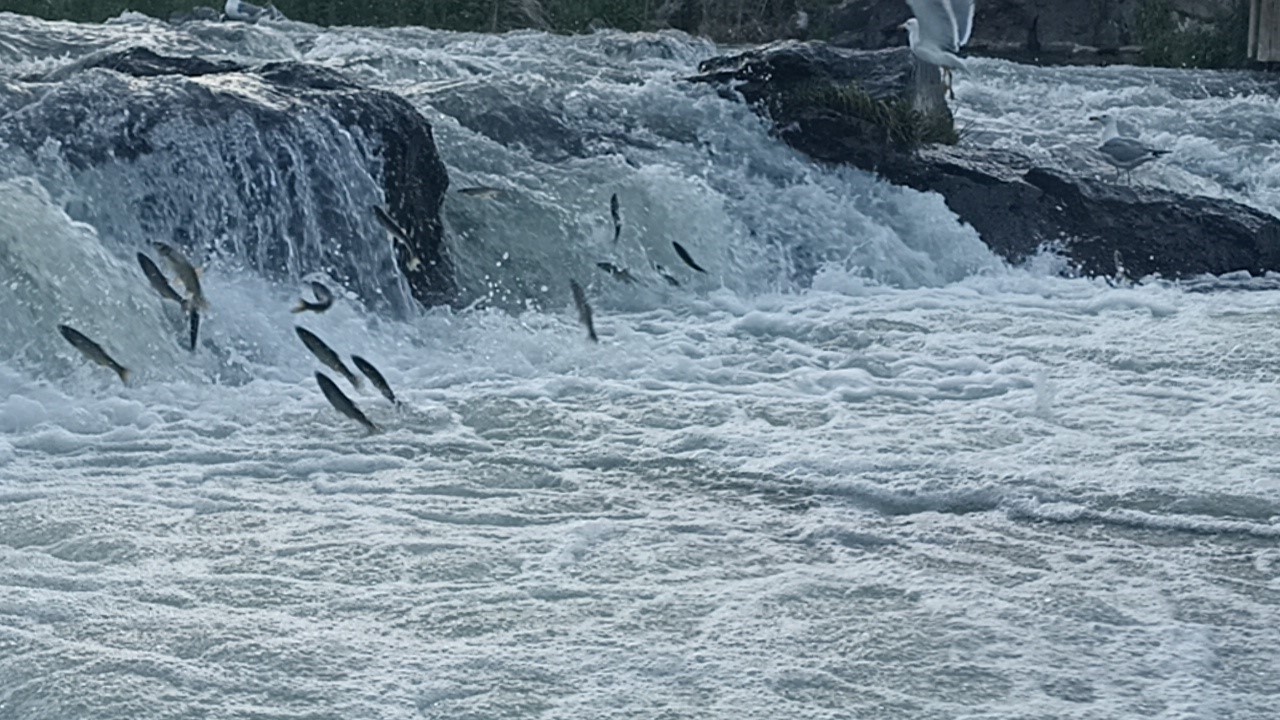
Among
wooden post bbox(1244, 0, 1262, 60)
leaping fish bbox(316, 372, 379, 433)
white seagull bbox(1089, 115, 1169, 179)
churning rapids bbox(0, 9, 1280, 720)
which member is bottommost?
churning rapids bbox(0, 9, 1280, 720)

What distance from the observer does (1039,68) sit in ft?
59.0

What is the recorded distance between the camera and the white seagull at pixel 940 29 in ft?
33.1

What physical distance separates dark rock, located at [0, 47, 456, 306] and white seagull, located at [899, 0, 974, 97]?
3.03m

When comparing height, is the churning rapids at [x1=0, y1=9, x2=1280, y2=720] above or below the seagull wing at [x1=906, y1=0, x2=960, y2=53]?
below

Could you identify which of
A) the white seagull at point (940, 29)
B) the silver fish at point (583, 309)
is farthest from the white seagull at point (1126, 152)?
the silver fish at point (583, 309)

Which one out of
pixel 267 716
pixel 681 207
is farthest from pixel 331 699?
pixel 681 207

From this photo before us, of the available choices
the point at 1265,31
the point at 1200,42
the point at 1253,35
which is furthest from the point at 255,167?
the point at 1200,42

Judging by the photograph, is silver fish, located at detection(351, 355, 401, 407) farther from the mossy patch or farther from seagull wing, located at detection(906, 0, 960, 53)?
the mossy patch

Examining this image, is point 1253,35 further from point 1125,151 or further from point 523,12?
point 1125,151

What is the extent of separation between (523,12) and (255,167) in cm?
1332

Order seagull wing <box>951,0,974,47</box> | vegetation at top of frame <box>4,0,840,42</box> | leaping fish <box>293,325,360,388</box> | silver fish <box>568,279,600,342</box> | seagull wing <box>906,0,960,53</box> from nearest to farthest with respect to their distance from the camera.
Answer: leaping fish <box>293,325,360,388</box> < silver fish <box>568,279,600,342</box> < seagull wing <box>906,0,960,53</box> < seagull wing <box>951,0,974,47</box> < vegetation at top of frame <box>4,0,840,42</box>

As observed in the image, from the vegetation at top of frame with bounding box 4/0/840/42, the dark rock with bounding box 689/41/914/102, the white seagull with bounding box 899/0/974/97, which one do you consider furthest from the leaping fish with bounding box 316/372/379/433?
the vegetation at top of frame with bounding box 4/0/840/42

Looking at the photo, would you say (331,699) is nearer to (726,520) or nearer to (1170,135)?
(726,520)

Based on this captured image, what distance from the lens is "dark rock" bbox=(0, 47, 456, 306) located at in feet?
26.6
